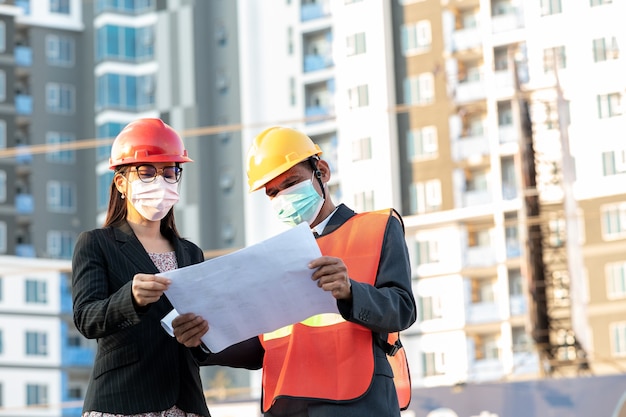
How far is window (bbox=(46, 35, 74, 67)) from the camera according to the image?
4822 cm

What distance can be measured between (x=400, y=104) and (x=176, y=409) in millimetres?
26656

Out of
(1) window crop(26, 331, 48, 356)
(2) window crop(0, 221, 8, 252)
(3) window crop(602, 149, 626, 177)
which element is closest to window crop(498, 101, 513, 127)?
(3) window crop(602, 149, 626, 177)

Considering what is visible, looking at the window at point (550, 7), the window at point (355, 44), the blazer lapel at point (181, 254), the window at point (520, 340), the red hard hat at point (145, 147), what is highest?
the window at point (355, 44)

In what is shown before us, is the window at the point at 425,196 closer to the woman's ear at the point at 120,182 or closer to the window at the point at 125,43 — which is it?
the window at the point at 125,43

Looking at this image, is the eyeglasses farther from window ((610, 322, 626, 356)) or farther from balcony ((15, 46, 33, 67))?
balcony ((15, 46, 33, 67))

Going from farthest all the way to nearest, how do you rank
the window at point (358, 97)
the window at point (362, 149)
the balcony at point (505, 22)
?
the balcony at point (505, 22) < the window at point (358, 97) < the window at point (362, 149)

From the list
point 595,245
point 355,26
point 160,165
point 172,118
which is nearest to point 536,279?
point 595,245

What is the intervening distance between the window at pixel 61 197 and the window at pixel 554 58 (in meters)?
26.3

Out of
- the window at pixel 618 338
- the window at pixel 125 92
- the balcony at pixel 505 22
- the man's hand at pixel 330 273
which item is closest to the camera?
the man's hand at pixel 330 273

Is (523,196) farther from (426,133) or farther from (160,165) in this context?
(160,165)

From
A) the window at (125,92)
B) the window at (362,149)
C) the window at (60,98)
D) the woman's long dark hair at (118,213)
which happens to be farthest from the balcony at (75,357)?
the woman's long dark hair at (118,213)

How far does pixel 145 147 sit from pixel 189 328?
55cm

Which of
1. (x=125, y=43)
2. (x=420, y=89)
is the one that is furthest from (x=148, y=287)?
(x=125, y=43)

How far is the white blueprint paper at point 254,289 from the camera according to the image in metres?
3.41
